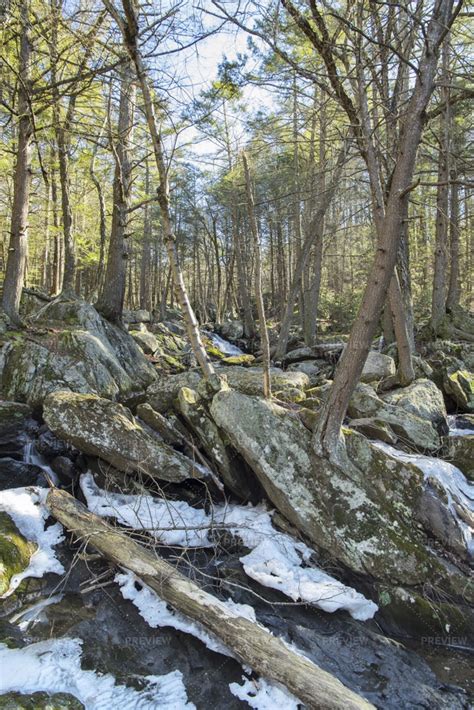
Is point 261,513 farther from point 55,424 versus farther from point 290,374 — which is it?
point 290,374

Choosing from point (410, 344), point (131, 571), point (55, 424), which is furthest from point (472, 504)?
point (55, 424)

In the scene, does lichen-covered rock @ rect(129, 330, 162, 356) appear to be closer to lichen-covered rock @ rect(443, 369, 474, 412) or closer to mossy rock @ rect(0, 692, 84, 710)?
lichen-covered rock @ rect(443, 369, 474, 412)

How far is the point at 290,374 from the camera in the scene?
352 inches

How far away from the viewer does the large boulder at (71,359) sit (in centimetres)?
753

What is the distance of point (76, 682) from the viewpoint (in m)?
3.27

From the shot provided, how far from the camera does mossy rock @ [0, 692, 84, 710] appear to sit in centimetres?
288

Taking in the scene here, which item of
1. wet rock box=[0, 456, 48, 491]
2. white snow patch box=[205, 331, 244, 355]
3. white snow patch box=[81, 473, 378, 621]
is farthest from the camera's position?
white snow patch box=[205, 331, 244, 355]

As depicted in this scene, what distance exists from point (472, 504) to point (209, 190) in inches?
802

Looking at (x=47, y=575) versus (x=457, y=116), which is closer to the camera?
(x=47, y=575)

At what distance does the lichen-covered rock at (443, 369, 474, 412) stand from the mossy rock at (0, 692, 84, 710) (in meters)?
8.43

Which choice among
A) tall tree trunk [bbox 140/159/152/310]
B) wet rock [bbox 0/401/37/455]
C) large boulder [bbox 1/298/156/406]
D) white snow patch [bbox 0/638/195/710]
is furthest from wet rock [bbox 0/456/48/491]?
tall tree trunk [bbox 140/159/152/310]

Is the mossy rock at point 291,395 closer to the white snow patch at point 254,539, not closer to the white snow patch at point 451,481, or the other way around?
the white snow patch at point 451,481

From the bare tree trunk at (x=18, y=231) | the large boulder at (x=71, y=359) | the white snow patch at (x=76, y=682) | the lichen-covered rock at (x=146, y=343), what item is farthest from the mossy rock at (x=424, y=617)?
the lichen-covered rock at (x=146, y=343)

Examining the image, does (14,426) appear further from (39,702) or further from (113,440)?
(39,702)
